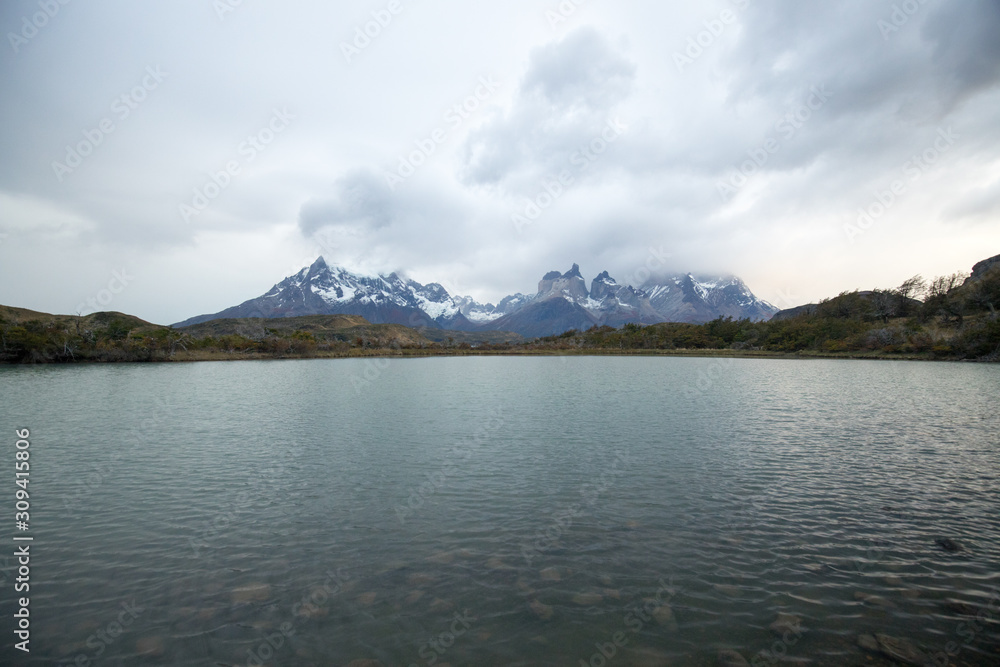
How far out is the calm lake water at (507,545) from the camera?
33.8 ft

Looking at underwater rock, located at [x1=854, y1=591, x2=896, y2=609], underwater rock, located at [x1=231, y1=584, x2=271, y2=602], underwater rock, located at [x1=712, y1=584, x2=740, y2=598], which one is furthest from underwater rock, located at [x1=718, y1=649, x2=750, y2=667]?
underwater rock, located at [x1=231, y1=584, x2=271, y2=602]

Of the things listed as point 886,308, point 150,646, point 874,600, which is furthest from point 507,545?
point 886,308

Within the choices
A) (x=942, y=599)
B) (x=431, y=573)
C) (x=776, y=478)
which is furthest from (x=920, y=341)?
(x=431, y=573)

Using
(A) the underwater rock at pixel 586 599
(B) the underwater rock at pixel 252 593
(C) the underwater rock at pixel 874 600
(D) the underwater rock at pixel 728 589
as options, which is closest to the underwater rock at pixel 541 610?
(A) the underwater rock at pixel 586 599

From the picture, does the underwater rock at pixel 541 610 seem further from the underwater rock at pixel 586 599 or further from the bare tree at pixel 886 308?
the bare tree at pixel 886 308

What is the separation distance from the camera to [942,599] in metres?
11.7

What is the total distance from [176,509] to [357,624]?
12.7 metres

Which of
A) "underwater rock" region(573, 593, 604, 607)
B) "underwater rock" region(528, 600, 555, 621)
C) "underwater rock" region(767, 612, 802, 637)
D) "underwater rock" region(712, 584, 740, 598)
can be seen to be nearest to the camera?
"underwater rock" region(767, 612, 802, 637)

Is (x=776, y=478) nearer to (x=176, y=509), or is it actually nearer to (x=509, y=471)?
(x=509, y=471)

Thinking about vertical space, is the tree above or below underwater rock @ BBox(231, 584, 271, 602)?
above

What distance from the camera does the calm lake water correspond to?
10.3 metres

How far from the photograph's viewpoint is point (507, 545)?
593 inches

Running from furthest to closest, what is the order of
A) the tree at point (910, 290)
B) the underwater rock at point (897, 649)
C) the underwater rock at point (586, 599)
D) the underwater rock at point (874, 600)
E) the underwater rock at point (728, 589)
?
the tree at point (910, 290) → the underwater rock at point (728, 589) → the underwater rock at point (586, 599) → the underwater rock at point (874, 600) → the underwater rock at point (897, 649)

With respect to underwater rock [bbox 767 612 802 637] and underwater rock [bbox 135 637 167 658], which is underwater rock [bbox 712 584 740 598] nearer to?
underwater rock [bbox 767 612 802 637]
